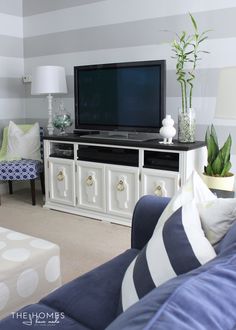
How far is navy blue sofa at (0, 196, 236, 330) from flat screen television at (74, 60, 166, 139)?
66.7 inches

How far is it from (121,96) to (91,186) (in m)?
0.90

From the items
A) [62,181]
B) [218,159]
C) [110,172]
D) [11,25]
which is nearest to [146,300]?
[218,159]

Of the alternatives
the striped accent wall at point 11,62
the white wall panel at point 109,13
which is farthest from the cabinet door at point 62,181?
the white wall panel at point 109,13

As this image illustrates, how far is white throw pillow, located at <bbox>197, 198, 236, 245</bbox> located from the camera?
1208 millimetres

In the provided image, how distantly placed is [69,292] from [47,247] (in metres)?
0.59

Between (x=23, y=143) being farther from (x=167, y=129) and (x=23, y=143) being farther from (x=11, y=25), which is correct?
(x=167, y=129)

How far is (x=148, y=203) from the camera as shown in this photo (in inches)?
70.2

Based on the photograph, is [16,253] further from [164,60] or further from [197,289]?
[164,60]

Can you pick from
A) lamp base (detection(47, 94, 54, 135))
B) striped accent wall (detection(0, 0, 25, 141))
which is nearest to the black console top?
lamp base (detection(47, 94, 54, 135))

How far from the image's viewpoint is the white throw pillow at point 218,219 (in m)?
1.21

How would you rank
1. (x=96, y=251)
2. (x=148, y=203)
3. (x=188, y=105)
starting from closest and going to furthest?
1. (x=148, y=203)
2. (x=96, y=251)
3. (x=188, y=105)

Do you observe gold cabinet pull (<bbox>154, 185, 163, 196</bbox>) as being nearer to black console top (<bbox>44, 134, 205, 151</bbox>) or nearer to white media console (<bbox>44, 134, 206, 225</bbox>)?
white media console (<bbox>44, 134, 206, 225</bbox>)

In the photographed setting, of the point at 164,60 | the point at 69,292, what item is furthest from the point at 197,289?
the point at 164,60

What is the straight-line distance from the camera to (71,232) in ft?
10.6
